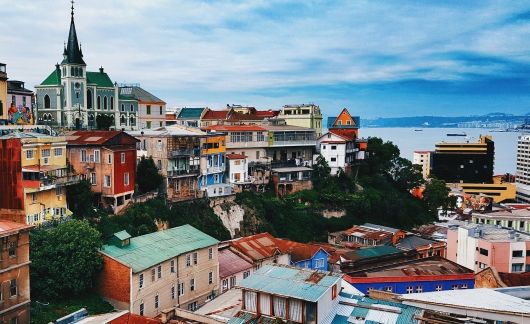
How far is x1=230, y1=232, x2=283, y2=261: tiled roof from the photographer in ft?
113

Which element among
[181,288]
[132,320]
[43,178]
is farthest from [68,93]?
[132,320]

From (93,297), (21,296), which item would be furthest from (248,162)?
(21,296)

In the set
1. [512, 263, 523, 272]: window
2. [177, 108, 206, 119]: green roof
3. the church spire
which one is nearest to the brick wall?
[512, 263, 523, 272]: window

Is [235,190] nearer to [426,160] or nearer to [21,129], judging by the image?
[21,129]

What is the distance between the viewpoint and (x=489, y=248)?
117 feet

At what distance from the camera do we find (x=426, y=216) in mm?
59688

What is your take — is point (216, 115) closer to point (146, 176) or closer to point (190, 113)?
point (190, 113)

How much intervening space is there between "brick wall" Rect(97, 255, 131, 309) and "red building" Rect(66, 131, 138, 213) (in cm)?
994

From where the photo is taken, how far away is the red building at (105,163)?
118 ft

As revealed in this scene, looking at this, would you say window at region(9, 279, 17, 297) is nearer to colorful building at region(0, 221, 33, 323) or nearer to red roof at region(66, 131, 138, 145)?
colorful building at region(0, 221, 33, 323)

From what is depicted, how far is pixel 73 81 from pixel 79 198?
77.4 ft

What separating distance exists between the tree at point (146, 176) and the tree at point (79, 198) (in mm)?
5961

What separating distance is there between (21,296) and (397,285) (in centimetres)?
2091

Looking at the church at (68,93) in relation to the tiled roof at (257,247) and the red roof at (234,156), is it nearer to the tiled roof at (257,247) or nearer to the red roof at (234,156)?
the red roof at (234,156)
